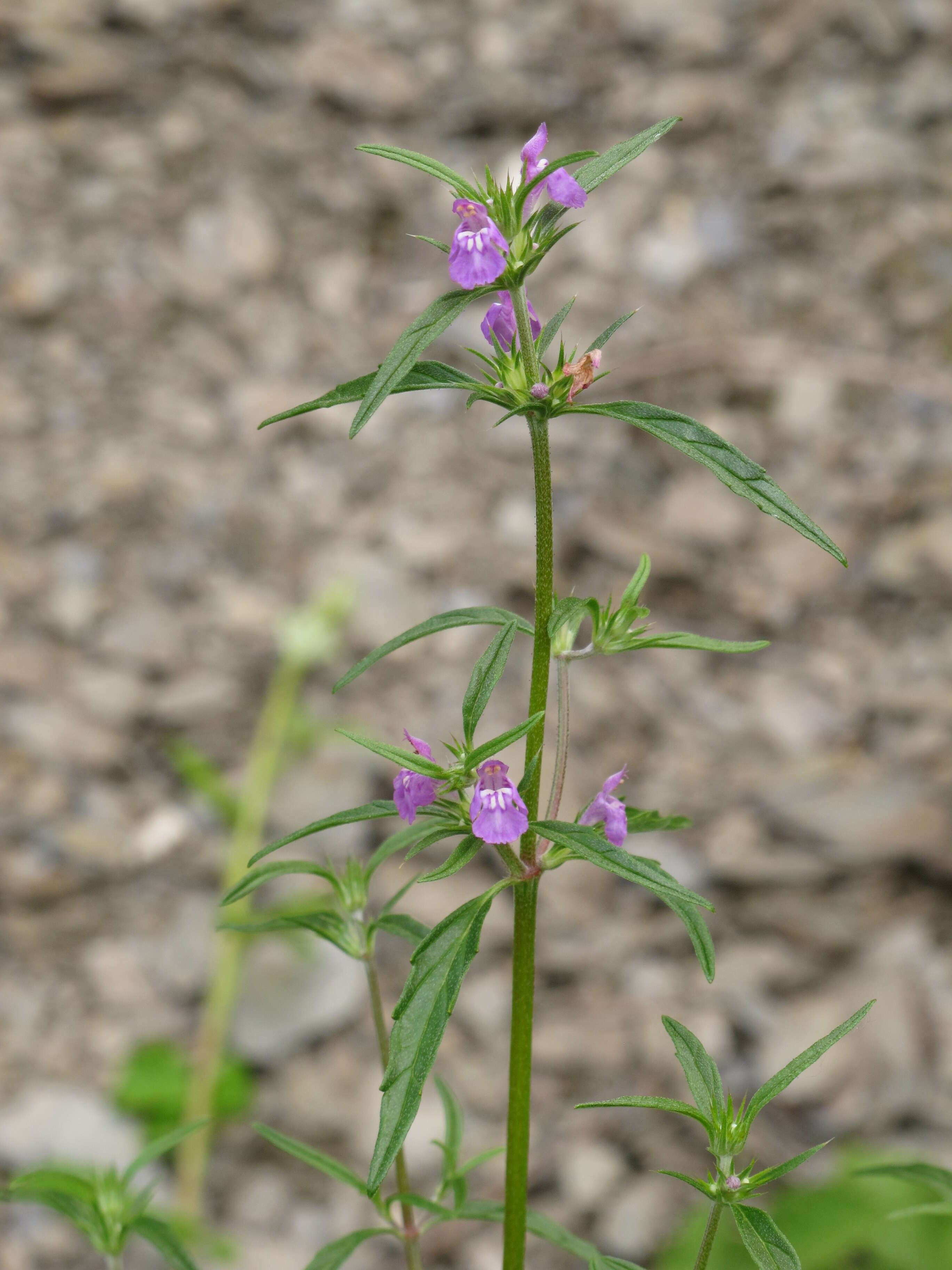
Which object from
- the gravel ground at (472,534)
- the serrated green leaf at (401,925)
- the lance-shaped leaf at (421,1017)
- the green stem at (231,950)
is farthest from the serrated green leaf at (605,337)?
the gravel ground at (472,534)

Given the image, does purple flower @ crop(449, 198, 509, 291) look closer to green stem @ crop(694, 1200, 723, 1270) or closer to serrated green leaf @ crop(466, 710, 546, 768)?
serrated green leaf @ crop(466, 710, 546, 768)

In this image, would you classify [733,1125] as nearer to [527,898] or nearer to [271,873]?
[527,898]

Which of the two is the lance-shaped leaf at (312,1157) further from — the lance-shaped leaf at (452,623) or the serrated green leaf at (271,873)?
the lance-shaped leaf at (452,623)

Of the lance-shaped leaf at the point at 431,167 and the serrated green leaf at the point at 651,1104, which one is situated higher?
the lance-shaped leaf at the point at 431,167

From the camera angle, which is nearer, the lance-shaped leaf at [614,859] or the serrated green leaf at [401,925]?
the lance-shaped leaf at [614,859]

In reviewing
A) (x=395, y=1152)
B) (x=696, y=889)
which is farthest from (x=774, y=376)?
(x=395, y=1152)

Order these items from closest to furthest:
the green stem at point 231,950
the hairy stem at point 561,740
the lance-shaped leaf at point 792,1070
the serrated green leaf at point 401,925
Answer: the lance-shaped leaf at point 792,1070 → the hairy stem at point 561,740 → the serrated green leaf at point 401,925 → the green stem at point 231,950

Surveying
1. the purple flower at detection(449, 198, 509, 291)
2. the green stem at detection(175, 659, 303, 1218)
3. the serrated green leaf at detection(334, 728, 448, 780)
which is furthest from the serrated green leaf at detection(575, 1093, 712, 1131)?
the green stem at detection(175, 659, 303, 1218)
